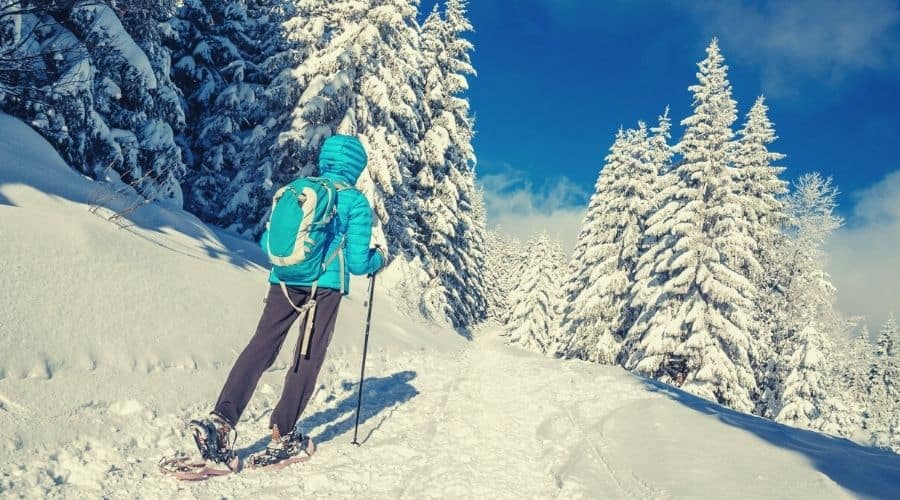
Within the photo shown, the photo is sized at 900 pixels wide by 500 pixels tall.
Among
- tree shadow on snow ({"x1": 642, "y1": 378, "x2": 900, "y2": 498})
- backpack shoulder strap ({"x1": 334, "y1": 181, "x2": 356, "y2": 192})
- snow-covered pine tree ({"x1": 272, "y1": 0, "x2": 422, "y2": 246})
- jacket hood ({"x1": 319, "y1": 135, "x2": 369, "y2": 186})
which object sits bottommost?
tree shadow on snow ({"x1": 642, "y1": 378, "x2": 900, "y2": 498})

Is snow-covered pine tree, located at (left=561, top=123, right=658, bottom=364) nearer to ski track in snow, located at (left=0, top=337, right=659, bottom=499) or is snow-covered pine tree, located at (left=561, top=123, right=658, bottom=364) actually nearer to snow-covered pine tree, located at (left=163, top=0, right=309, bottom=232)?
snow-covered pine tree, located at (left=163, top=0, right=309, bottom=232)

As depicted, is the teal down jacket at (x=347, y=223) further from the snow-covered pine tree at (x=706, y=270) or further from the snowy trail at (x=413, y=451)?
the snow-covered pine tree at (x=706, y=270)

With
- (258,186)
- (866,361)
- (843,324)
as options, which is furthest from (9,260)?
(866,361)

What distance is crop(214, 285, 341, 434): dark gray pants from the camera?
356 cm

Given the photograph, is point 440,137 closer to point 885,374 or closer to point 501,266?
point 885,374

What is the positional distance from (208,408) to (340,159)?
8.48 feet

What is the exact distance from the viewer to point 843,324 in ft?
95.5

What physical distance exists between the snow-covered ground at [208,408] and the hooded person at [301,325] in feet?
0.87

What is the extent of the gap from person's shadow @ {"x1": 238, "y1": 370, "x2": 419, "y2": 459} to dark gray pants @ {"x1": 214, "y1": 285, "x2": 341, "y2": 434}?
0.57 meters

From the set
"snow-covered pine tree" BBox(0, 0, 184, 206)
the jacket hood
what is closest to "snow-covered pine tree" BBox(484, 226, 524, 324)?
"snow-covered pine tree" BBox(0, 0, 184, 206)

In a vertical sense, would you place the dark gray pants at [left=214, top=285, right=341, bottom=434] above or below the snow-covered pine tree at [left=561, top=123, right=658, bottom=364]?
below

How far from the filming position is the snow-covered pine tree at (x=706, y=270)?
18781 mm

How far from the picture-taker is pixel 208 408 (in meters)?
4.61

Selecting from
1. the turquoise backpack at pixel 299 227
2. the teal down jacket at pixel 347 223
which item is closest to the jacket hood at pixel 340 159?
the teal down jacket at pixel 347 223
